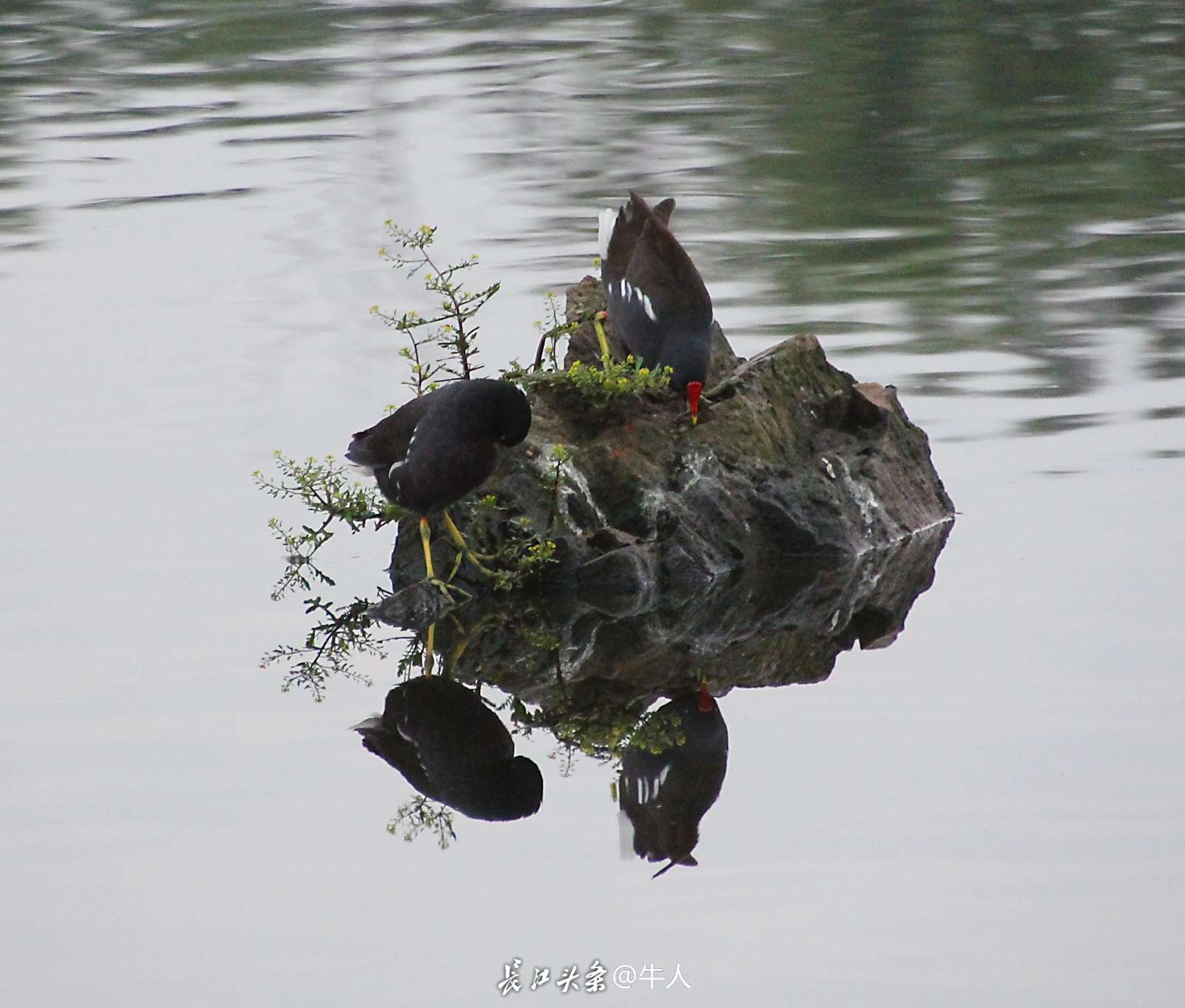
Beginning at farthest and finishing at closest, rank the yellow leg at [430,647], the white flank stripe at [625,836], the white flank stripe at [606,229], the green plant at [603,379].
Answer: the white flank stripe at [606,229] → the green plant at [603,379] → the yellow leg at [430,647] → the white flank stripe at [625,836]

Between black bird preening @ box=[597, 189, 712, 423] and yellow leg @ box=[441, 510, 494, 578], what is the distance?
925 millimetres

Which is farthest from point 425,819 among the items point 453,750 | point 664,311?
point 664,311

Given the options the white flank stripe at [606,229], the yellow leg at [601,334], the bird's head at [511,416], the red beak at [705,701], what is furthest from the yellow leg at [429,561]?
the white flank stripe at [606,229]

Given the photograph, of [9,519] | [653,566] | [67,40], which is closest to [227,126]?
[67,40]

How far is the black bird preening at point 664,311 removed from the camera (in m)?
6.98

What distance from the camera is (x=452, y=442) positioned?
248 inches

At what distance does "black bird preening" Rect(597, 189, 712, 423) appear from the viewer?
6980mm

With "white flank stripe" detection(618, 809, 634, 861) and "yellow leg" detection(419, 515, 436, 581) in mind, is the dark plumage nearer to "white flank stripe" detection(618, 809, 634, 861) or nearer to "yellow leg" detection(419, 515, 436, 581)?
"yellow leg" detection(419, 515, 436, 581)

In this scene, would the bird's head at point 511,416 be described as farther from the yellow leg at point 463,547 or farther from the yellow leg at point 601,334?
the yellow leg at point 601,334

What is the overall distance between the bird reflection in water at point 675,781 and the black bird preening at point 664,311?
1597 millimetres

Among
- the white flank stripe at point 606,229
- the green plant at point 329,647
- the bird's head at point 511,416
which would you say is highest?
the white flank stripe at point 606,229

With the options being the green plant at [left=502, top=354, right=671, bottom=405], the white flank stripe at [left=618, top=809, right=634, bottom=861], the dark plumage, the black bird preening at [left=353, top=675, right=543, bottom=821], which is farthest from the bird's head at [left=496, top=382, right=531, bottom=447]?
the white flank stripe at [left=618, top=809, right=634, bottom=861]

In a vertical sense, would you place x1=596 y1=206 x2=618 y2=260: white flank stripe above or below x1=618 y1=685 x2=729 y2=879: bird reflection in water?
above

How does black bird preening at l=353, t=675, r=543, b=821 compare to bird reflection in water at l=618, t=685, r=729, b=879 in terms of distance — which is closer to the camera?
bird reflection in water at l=618, t=685, r=729, b=879
